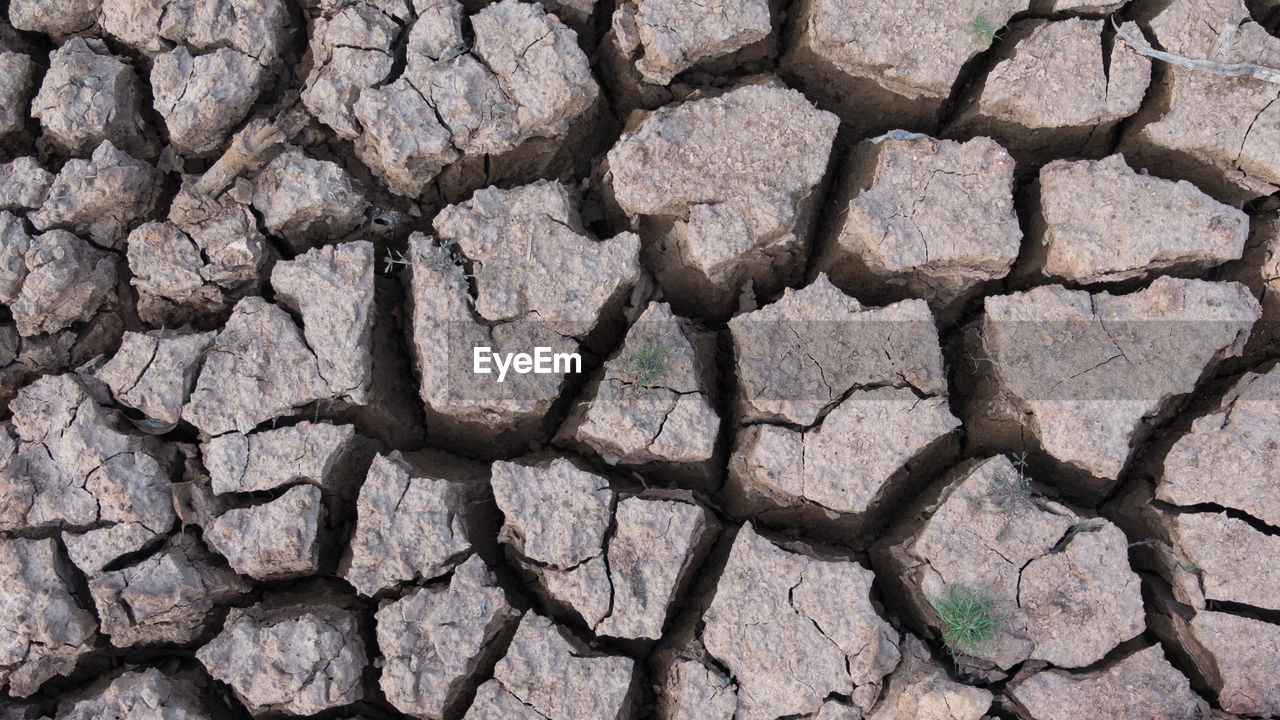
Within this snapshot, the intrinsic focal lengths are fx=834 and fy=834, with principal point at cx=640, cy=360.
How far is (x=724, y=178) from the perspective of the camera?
7.70 ft

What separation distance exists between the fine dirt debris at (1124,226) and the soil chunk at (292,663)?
221 centimetres

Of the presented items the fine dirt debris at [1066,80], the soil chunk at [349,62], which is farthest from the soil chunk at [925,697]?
the soil chunk at [349,62]

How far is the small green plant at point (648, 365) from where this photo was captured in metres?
2.29

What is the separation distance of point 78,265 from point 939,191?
2.51m

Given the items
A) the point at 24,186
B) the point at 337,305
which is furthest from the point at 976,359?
the point at 24,186

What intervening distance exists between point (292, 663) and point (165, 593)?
0.41m

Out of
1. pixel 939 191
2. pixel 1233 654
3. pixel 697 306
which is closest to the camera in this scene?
pixel 1233 654

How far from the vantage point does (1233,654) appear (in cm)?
221

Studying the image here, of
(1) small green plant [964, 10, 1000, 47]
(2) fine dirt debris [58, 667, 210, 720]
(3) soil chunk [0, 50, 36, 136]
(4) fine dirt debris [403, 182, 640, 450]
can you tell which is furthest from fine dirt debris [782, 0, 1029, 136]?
(2) fine dirt debris [58, 667, 210, 720]

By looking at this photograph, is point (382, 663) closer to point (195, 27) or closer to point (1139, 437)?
point (195, 27)

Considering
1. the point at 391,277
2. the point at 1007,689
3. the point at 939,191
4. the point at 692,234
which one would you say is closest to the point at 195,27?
the point at 391,277

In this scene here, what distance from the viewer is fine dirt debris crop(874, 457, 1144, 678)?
2215mm

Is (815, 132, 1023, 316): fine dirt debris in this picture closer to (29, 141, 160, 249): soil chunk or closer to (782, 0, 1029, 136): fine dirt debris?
(782, 0, 1029, 136): fine dirt debris

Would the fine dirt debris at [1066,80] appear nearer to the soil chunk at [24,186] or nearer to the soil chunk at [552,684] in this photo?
the soil chunk at [552,684]
